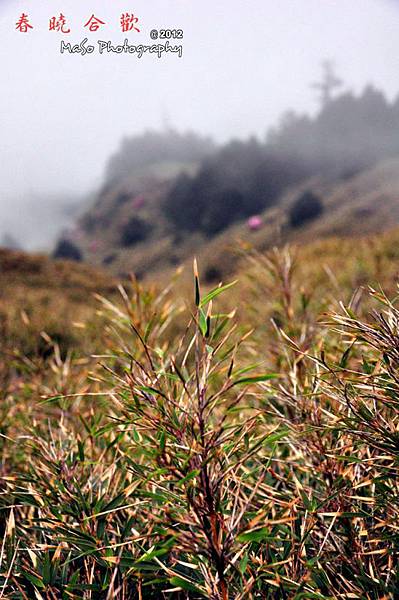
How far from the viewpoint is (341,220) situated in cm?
3297

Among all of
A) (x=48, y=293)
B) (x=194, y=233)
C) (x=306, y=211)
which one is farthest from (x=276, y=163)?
(x=48, y=293)

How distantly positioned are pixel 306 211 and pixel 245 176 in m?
19.6

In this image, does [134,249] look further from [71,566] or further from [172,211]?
[71,566]

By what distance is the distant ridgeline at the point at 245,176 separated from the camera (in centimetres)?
5206

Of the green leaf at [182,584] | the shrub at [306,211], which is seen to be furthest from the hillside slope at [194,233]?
the green leaf at [182,584]

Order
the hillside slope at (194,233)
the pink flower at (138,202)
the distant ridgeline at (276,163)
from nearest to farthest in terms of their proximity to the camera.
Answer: the hillside slope at (194,233)
the distant ridgeline at (276,163)
the pink flower at (138,202)

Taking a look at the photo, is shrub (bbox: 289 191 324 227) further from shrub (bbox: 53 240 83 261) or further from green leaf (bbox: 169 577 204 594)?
green leaf (bbox: 169 577 204 594)

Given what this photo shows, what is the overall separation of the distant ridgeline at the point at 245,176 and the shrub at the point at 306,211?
12.2 meters

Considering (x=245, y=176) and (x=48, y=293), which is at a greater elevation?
(x=245, y=176)

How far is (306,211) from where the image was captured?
38.0 metres

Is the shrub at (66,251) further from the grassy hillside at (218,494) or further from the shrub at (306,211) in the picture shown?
the grassy hillside at (218,494)

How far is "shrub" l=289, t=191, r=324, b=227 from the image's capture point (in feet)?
124

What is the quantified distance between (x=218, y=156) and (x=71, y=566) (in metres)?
59.3

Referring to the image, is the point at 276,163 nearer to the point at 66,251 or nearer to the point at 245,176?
the point at 245,176
